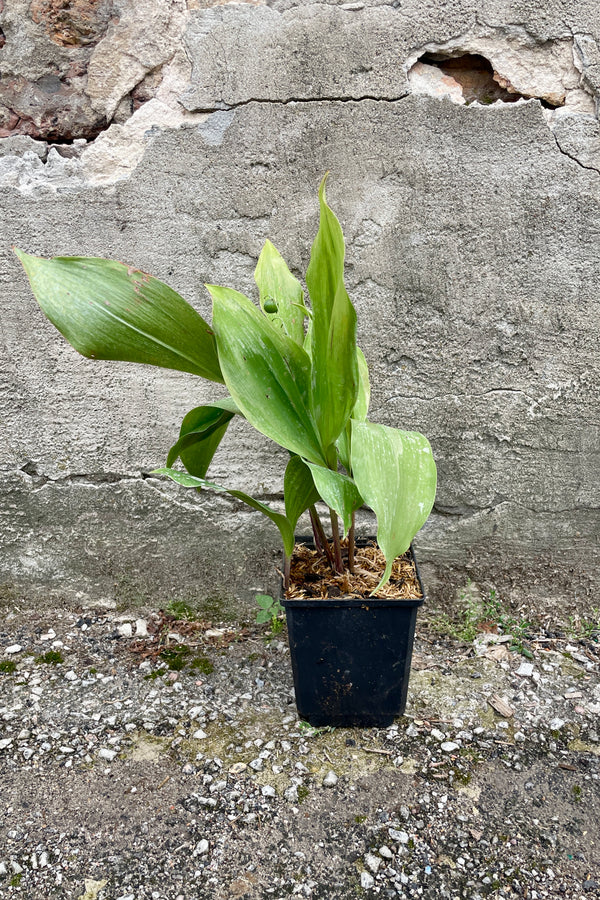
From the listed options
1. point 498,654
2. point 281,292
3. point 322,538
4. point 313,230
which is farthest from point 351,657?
point 313,230

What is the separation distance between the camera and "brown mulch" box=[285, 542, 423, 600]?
120 cm

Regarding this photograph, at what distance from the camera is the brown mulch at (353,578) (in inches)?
47.3

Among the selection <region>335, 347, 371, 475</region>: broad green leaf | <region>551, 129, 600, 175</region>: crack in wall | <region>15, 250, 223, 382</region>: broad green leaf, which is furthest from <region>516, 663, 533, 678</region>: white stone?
<region>551, 129, 600, 175</region>: crack in wall

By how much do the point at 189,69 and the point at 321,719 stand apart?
4.85 ft

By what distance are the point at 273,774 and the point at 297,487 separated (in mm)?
546

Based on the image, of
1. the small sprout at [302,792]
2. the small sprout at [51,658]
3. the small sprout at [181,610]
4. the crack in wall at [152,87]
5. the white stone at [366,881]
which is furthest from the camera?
the small sprout at [181,610]

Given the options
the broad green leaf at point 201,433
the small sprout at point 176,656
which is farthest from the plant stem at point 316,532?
the small sprout at point 176,656

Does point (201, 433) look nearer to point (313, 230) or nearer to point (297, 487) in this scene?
point (297, 487)

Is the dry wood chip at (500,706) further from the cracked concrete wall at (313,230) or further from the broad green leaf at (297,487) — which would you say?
the broad green leaf at (297,487)

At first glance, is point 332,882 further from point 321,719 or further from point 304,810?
point 321,719

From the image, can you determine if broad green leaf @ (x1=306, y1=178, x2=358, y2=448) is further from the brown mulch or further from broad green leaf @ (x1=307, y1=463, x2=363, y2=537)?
the brown mulch

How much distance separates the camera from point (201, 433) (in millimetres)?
1211

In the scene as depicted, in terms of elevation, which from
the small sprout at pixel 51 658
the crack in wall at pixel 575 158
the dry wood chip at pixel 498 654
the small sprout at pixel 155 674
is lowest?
the small sprout at pixel 51 658

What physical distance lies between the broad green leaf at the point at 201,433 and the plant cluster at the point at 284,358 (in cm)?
3
